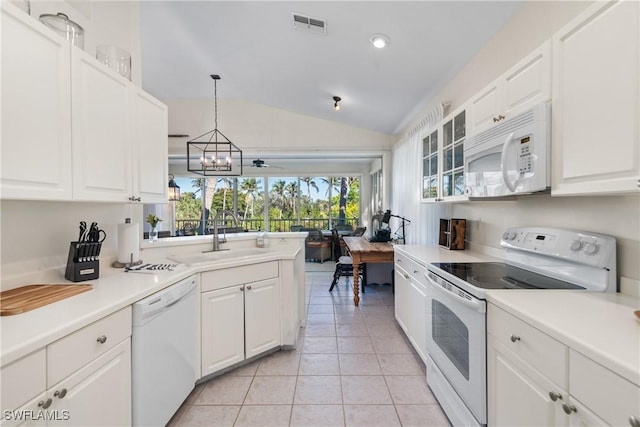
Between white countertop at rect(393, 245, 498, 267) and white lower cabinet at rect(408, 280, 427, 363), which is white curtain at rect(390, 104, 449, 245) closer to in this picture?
white countertop at rect(393, 245, 498, 267)

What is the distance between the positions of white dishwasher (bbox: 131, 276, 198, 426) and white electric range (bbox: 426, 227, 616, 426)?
162 centimetres

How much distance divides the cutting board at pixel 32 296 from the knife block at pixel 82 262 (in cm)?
14

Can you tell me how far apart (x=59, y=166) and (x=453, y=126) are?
2.62 m

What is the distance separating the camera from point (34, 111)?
116cm

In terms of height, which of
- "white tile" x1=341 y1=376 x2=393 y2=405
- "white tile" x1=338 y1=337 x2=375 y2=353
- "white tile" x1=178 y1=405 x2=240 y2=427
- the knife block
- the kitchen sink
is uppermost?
the knife block

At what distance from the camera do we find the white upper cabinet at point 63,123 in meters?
1.09

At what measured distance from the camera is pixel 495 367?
1246 millimetres

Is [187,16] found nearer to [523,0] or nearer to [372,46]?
[372,46]

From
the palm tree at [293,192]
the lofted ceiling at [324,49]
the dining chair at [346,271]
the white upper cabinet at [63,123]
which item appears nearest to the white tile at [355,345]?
the dining chair at [346,271]

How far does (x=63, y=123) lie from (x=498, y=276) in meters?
2.39

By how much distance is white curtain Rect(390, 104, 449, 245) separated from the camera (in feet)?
10.4

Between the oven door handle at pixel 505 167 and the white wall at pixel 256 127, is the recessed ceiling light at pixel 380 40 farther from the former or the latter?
the white wall at pixel 256 127

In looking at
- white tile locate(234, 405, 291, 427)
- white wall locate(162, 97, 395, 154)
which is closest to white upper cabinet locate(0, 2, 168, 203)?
white tile locate(234, 405, 291, 427)

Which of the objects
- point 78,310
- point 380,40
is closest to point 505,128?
point 380,40
